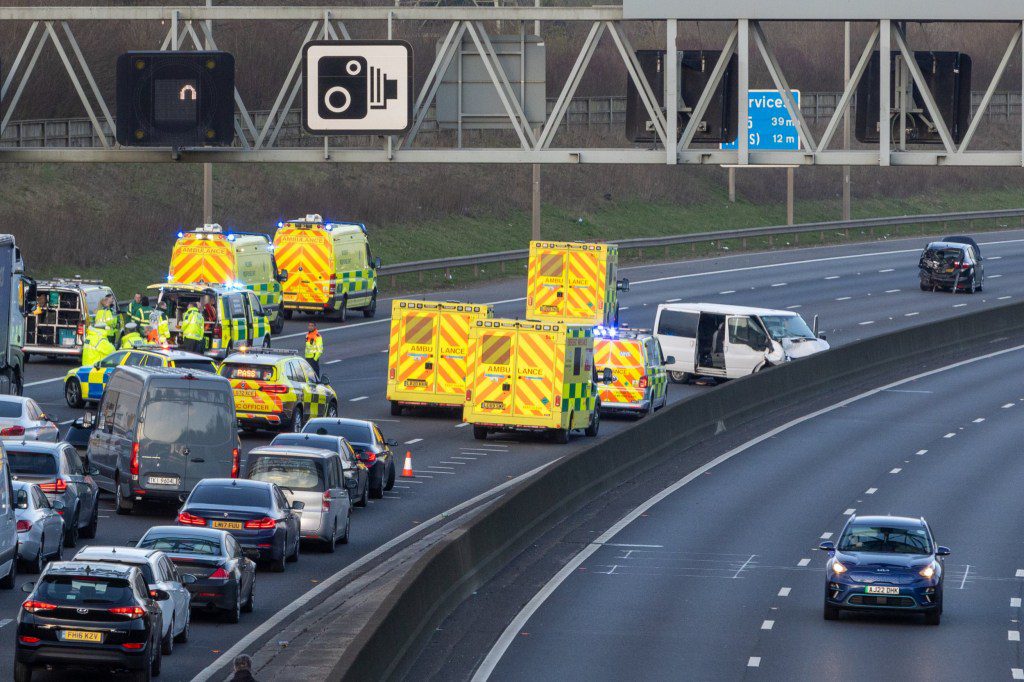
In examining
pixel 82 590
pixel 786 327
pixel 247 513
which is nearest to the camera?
pixel 82 590

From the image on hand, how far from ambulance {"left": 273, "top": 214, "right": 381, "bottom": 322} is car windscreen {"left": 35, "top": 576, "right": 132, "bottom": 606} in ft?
120

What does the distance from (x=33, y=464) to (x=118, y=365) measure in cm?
1127

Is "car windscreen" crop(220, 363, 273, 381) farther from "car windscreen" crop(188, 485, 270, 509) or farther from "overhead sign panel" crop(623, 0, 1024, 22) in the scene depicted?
"overhead sign panel" crop(623, 0, 1024, 22)

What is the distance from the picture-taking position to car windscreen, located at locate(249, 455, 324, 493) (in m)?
28.9

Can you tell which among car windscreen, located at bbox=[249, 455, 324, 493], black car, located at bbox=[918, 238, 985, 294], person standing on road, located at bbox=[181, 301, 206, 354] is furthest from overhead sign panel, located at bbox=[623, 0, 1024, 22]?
black car, located at bbox=[918, 238, 985, 294]

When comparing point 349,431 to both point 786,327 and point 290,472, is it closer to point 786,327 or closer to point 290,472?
point 290,472

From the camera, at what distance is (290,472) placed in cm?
2922

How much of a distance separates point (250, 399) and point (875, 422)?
48.7 feet

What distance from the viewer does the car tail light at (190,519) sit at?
1025 inches

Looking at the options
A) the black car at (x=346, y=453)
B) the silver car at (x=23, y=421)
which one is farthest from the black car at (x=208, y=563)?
the silver car at (x=23, y=421)

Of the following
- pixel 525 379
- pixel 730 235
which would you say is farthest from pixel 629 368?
pixel 730 235

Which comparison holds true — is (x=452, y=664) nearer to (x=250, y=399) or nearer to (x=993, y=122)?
(x=250, y=399)

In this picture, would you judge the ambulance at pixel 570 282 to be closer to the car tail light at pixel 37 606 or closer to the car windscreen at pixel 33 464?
the car windscreen at pixel 33 464

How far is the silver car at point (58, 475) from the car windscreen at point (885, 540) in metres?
10.5
